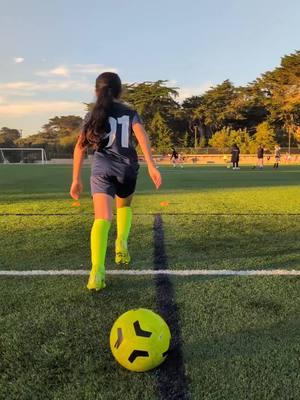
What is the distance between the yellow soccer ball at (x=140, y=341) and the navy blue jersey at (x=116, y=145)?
1.82 meters

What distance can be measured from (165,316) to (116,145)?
5.45 ft

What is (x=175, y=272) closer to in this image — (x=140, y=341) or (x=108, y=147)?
(x=108, y=147)

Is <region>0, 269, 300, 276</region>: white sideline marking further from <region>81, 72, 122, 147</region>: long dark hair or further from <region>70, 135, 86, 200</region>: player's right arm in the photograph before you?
<region>81, 72, 122, 147</region>: long dark hair

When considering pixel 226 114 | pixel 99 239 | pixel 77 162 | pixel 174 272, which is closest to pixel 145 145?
pixel 77 162

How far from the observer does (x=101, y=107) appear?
13.3ft

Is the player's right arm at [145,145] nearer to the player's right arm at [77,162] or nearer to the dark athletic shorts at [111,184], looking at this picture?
the dark athletic shorts at [111,184]

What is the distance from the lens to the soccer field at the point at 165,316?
7.55ft

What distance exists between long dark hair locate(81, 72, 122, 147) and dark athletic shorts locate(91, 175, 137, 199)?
315 millimetres

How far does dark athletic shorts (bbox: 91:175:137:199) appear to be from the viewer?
4.18 m

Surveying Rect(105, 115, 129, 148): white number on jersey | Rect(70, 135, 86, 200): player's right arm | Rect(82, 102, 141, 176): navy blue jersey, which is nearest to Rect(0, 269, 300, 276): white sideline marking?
Rect(70, 135, 86, 200): player's right arm

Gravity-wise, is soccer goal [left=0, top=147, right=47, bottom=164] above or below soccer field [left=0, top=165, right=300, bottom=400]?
below

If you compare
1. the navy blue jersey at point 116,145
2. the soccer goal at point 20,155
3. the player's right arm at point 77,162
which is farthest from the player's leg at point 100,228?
the soccer goal at point 20,155

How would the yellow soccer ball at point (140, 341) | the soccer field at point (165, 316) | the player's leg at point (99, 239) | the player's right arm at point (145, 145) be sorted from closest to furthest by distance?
the soccer field at point (165, 316)
the yellow soccer ball at point (140, 341)
the player's leg at point (99, 239)
the player's right arm at point (145, 145)

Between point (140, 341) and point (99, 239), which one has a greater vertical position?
point (99, 239)
